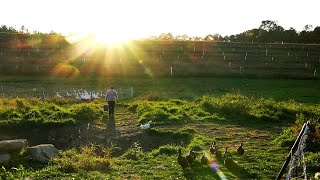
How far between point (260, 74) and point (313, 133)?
38.3m

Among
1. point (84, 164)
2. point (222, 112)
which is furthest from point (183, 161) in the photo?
point (222, 112)

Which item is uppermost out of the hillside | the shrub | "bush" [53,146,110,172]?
the hillside

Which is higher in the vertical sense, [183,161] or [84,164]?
[183,161]

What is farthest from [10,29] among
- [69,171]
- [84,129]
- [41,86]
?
[69,171]

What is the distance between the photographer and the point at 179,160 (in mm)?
11992

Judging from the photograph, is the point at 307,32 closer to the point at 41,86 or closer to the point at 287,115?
the point at 41,86

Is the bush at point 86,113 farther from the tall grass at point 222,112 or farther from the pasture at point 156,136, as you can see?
the tall grass at point 222,112

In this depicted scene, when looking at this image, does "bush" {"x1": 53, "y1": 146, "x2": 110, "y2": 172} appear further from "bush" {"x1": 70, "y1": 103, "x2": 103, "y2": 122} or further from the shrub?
"bush" {"x1": 70, "y1": 103, "x2": 103, "y2": 122}

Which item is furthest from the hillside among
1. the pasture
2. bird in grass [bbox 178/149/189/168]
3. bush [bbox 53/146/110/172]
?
bird in grass [bbox 178/149/189/168]

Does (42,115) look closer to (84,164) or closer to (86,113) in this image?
(86,113)

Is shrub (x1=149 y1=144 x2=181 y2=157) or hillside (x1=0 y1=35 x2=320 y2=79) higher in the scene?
hillside (x1=0 y1=35 x2=320 y2=79)

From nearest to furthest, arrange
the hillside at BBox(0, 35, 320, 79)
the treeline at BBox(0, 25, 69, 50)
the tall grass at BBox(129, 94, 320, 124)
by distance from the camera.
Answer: the tall grass at BBox(129, 94, 320, 124) < the hillside at BBox(0, 35, 320, 79) < the treeline at BBox(0, 25, 69, 50)

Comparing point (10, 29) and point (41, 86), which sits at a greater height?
point (10, 29)

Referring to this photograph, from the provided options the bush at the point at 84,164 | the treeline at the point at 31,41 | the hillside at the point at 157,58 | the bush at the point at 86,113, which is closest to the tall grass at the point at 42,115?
the bush at the point at 86,113
